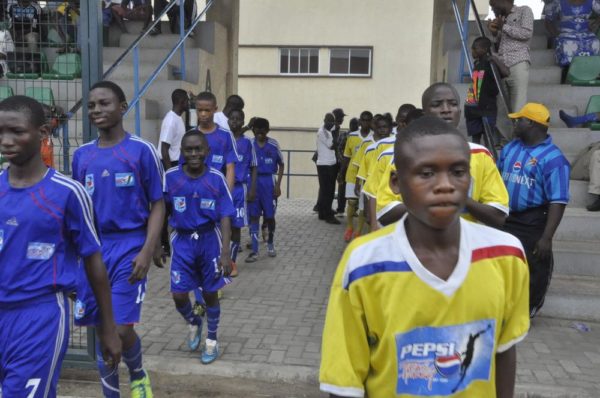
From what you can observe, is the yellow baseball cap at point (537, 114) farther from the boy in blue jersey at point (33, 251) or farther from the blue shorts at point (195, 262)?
the boy in blue jersey at point (33, 251)

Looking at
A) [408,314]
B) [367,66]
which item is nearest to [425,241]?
[408,314]

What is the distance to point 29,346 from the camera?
8.41 feet

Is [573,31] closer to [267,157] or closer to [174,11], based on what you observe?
[267,157]

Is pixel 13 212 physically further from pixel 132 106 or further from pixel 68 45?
pixel 132 106

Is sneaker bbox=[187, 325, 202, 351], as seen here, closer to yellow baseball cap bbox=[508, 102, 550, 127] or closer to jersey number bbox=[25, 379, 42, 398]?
jersey number bbox=[25, 379, 42, 398]

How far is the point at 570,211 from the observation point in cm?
714

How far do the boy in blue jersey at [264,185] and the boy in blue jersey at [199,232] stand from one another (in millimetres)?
3727

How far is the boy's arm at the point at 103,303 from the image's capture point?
285 centimetres

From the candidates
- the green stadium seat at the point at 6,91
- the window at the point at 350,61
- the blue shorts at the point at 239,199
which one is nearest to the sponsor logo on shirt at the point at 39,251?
the green stadium seat at the point at 6,91

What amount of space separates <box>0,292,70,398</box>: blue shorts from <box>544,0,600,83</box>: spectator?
885cm

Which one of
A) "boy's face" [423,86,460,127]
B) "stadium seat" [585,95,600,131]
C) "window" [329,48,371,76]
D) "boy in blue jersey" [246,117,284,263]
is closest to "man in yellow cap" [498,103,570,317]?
"boy's face" [423,86,460,127]

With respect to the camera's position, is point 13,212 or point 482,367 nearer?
point 482,367

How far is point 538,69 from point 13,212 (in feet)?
28.8

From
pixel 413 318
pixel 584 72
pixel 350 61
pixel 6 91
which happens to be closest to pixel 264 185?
pixel 6 91
